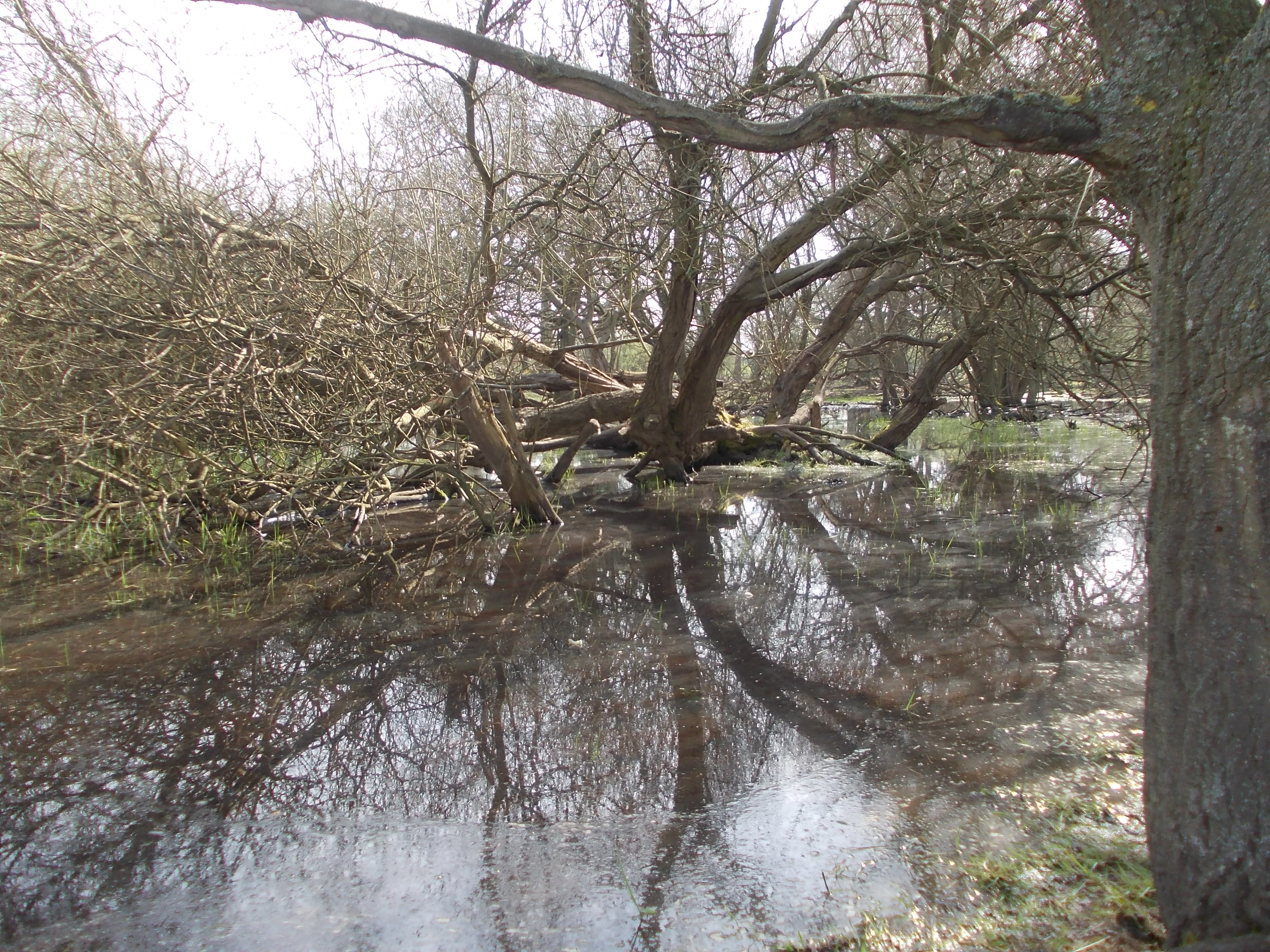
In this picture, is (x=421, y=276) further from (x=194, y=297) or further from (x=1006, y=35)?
(x=1006, y=35)

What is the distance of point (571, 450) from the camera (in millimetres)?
10875

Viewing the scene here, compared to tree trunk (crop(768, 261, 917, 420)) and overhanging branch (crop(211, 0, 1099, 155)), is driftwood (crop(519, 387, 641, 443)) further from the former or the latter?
overhanging branch (crop(211, 0, 1099, 155))

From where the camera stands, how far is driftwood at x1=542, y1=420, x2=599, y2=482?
1084cm

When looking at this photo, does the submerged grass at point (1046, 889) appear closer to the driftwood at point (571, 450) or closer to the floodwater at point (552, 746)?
the floodwater at point (552, 746)

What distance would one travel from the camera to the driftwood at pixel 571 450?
35.6ft

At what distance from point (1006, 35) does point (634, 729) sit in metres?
4.82

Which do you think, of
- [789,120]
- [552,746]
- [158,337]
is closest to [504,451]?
[158,337]

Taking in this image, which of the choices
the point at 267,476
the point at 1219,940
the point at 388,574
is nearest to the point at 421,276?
the point at 267,476

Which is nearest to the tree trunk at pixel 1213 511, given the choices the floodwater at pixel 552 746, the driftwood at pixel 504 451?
the floodwater at pixel 552 746

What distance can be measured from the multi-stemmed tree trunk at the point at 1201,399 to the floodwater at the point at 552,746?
96cm

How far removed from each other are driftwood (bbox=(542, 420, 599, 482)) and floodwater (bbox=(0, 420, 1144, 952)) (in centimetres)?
361

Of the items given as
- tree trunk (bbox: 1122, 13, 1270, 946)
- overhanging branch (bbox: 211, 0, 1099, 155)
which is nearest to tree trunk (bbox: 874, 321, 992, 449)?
overhanging branch (bbox: 211, 0, 1099, 155)

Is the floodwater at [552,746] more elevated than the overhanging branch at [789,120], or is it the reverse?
the overhanging branch at [789,120]

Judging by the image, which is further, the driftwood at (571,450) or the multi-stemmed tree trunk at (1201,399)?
the driftwood at (571,450)
